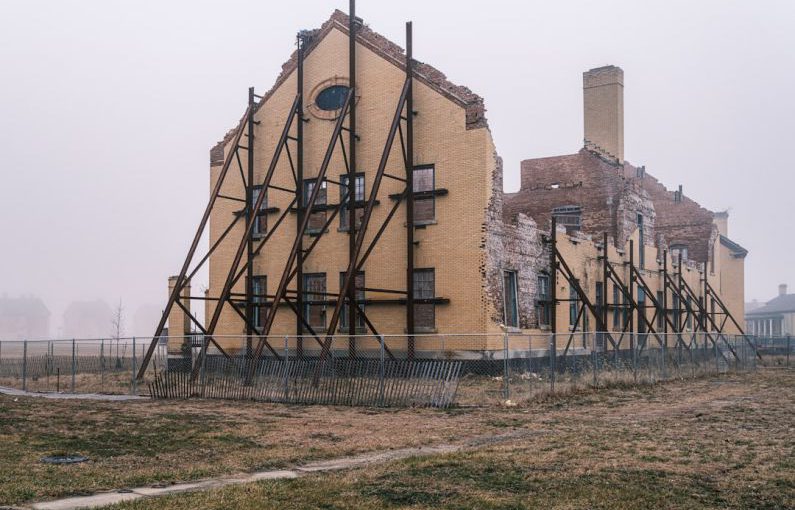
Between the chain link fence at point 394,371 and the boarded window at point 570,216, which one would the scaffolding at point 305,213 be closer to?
the chain link fence at point 394,371

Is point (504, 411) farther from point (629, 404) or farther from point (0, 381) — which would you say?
point (0, 381)

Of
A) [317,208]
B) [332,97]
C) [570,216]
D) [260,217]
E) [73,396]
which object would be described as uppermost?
[332,97]

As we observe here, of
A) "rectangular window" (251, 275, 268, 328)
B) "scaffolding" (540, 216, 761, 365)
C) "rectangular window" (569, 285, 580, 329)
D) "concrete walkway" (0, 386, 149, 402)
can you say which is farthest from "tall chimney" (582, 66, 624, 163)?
"concrete walkway" (0, 386, 149, 402)

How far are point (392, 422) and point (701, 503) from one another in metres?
8.87

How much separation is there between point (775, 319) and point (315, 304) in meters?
82.8

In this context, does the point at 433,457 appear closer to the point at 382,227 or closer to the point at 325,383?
the point at 325,383

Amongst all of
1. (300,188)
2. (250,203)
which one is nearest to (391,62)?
(300,188)

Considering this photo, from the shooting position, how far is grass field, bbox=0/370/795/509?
372 inches

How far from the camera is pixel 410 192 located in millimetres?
30391

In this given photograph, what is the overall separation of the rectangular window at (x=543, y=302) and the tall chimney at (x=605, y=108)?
1384cm

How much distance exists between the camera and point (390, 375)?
2120 centimetres

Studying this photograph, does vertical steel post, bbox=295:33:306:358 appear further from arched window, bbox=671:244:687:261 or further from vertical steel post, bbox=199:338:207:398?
arched window, bbox=671:244:687:261

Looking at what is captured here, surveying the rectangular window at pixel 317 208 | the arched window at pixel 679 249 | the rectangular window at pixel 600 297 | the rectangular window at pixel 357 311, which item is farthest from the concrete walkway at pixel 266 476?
the arched window at pixel 679 249

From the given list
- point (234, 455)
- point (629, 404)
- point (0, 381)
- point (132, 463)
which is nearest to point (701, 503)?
point (234, 455)
